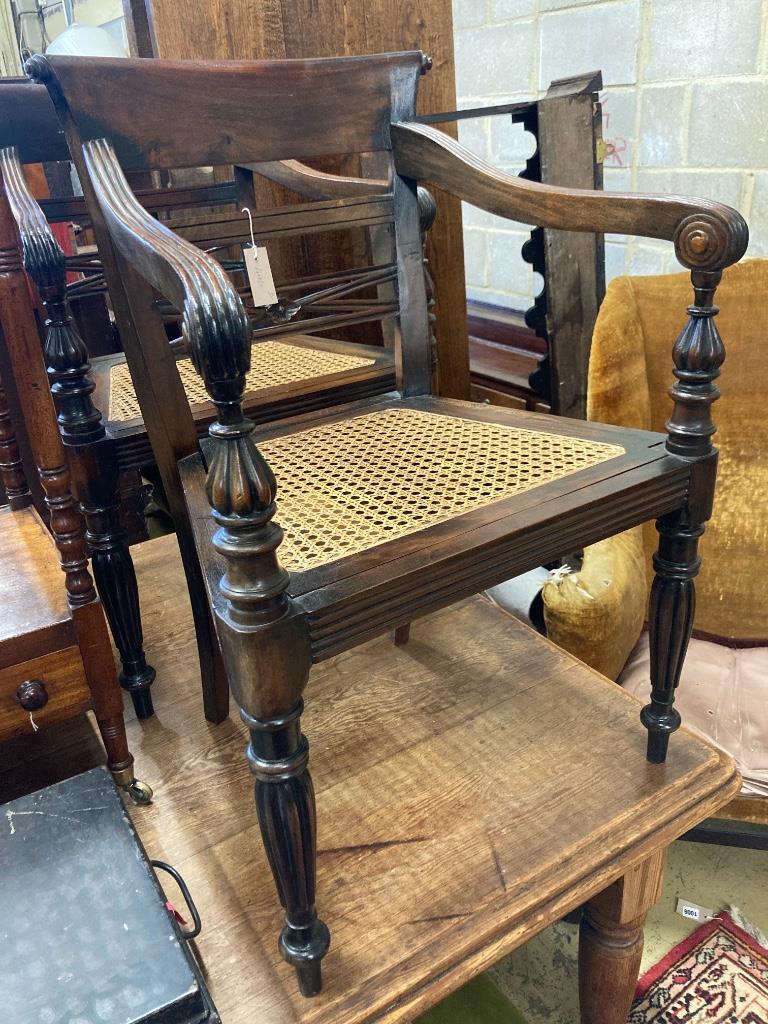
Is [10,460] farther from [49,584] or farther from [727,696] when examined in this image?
[727,696]

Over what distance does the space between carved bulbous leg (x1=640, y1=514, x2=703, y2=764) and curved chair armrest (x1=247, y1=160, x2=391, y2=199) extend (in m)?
0.57

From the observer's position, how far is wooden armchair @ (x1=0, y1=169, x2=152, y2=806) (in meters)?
0.78

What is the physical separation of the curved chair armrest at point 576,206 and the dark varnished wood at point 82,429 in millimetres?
428

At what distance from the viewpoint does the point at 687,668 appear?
1.22m

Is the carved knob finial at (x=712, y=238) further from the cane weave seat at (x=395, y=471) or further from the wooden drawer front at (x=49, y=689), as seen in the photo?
the wooden drawer front at (x=49, y=689)

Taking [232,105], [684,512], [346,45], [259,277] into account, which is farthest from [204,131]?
[346,45]

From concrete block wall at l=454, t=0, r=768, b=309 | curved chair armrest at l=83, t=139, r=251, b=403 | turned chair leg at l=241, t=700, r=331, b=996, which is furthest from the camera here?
concrete block wall at l=454, t=0, r=768, b=309

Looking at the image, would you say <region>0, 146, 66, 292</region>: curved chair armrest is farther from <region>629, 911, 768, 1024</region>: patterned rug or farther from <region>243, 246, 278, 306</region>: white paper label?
<region>629, 911, 768, 1024</region>: patterned rug

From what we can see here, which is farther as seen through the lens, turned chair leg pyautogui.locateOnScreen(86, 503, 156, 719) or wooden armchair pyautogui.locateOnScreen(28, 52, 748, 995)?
turned chair leg pyautogui.locateOnScreen(86, 503, 156, 719)

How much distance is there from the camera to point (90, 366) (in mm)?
943

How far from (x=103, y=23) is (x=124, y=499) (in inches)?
93.7

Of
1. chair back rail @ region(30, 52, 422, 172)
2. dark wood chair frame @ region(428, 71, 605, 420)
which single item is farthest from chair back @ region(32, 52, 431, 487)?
dark wood chair frame @ region(428, 71, 605, 420)

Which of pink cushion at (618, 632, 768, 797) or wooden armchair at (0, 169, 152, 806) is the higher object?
wooden armchair at (0, 169, 152, 806)

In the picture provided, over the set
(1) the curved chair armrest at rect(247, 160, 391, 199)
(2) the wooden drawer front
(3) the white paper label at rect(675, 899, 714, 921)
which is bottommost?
→ (3) the white paper label at rect(675, 899, 714, 921)
